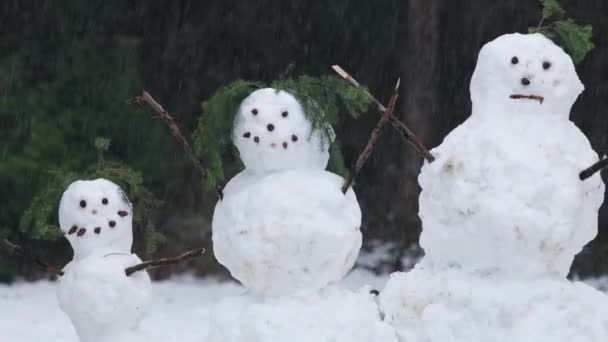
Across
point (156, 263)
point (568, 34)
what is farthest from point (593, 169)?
point (156, 263)

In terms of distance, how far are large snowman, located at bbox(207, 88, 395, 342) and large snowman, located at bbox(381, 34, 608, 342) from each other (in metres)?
0.28

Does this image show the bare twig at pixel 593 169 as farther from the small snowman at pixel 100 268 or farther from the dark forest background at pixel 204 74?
the dark forest background at pixel 204 74

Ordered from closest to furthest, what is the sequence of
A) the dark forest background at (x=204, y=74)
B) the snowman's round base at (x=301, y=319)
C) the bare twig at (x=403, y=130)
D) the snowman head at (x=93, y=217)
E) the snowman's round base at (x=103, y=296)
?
the snowman's round base at (x=301, y=319), the bare twig at (x=403, y=130), the snowman's round base at (x=103, y=296), the snowman head at (x=93, y=217), the dark forest background at (x=204, y=74)

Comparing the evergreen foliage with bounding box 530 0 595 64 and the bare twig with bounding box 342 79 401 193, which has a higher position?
the evergreen foliage with bounding box 530 0 595 64

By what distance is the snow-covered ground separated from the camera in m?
9.49

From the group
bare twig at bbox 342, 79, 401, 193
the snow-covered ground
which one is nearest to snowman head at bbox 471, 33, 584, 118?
bare twig at bbox 342, 79, 401, 193

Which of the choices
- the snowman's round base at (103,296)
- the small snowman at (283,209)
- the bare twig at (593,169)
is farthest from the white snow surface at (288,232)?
the bare twig at (593,169)

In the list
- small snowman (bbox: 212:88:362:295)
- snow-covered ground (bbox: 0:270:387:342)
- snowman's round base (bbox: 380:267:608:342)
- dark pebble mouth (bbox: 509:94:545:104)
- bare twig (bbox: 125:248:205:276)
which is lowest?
snow-covered ground (bbox: 0:270:387:342)

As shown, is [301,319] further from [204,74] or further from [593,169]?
[204,74]

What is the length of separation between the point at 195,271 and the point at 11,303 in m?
1.45

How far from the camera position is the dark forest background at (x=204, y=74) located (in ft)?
34.1

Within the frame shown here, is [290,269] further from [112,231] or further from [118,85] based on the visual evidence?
[118,85]

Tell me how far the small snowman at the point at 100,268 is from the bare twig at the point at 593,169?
173 centimetres

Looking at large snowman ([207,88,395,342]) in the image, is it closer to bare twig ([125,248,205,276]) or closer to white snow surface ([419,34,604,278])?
bare twig ([125,248,205,276])
